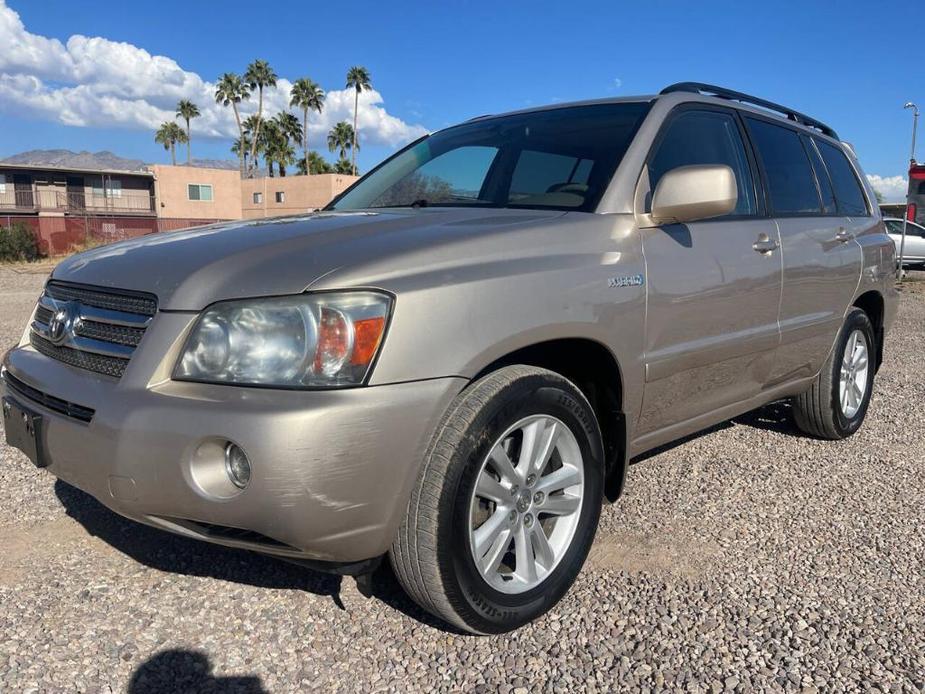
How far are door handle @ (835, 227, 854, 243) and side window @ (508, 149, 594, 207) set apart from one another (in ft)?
6.17

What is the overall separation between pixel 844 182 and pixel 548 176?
2.49 m

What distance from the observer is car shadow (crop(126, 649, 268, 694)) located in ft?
7.20

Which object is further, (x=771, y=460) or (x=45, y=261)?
(x=45, y=261)

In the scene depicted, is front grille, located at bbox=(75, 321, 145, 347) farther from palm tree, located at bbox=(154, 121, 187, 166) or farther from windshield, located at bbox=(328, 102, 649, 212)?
palm tree, located at bbox=(154, 121, 187, 166)

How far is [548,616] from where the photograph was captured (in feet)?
8.63

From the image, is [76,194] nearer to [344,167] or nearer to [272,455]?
[344,167]


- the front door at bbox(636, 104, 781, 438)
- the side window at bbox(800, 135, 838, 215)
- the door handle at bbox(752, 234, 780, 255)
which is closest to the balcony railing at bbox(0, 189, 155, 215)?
the side window at bbox(800, 135, 838, 215)

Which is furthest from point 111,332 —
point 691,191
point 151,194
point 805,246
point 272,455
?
point 151,194

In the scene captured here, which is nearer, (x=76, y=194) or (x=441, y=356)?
(x=441, y=356)

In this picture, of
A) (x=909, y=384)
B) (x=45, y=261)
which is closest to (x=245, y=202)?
(x=45, y=261)

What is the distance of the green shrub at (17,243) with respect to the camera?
82.3 ft

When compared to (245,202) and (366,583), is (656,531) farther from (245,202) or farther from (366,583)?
(245,202)

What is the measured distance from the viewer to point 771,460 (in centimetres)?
429

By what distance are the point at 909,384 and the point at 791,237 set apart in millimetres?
3597
